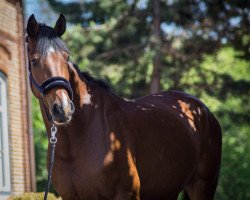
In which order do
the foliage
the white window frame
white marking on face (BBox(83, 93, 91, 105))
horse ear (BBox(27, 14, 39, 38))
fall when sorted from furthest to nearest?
the foliage, the white window frame, white marking on face (BBox(83, 93, 91, 105)), horse ear (BBox(27, 14, 39, 38))

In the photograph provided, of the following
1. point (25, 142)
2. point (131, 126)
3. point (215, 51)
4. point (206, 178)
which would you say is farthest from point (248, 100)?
point (131, 126)

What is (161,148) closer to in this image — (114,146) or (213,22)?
(114,146)

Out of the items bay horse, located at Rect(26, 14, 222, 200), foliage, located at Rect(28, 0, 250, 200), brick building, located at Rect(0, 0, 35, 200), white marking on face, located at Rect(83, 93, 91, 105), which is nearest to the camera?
bay horse, located at Rect(26, 14, 222, 200)

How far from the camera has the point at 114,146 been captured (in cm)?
524

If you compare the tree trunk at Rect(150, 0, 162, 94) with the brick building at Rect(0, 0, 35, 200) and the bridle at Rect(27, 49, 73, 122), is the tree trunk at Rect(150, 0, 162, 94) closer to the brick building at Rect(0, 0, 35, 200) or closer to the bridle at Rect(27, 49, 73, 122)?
the brick building at Rect(0, 0, 35, 200)

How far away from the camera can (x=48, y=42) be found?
198 inches

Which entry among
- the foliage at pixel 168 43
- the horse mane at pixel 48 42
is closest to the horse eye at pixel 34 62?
the horse mane at pixel 48 42

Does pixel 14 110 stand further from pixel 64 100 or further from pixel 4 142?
pixel 64 100

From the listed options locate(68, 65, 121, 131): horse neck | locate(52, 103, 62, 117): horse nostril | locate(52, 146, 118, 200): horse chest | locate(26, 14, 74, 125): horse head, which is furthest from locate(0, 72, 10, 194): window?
locate(52, 103, 62, 117): horse nostril

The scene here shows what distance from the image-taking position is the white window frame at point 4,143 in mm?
11516

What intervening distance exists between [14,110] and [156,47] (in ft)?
31.9

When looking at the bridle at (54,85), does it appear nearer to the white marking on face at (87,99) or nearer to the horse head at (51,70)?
the horse head at (51,70)

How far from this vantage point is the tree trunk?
2112 cm

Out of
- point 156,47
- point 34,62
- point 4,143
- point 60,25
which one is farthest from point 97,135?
point 156,47
